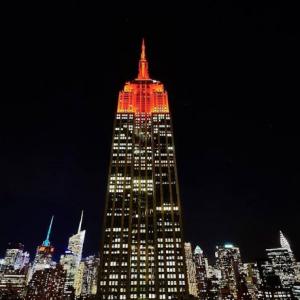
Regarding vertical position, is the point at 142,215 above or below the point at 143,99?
below

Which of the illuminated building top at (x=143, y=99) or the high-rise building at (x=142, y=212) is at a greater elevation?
the illuminated building top at (x=143, y=99)

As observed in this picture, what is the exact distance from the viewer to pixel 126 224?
139125mm

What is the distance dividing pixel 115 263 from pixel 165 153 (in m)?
61.3

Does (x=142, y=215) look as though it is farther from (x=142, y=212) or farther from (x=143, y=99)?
(x=143, y=99)

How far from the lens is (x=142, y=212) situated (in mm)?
142750

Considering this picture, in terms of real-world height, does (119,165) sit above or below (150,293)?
above

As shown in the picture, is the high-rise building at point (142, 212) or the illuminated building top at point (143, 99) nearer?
the high-rise building at point (142, 212)

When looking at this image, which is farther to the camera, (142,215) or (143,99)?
(143,99)

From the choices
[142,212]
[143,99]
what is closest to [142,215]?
[142,212]

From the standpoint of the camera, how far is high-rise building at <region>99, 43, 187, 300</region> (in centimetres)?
12356

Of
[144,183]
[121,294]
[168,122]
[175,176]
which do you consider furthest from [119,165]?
[121,294]

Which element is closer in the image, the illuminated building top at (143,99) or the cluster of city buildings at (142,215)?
the cluster of city buildings at (142,215)

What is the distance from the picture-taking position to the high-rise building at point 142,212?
405ft

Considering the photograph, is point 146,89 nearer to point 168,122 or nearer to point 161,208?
point 168,122
